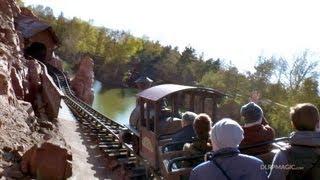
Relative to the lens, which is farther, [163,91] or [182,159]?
[163,91]

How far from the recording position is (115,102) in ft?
207

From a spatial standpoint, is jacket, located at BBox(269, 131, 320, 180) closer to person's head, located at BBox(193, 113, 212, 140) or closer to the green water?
person's head, located at BBox(193, 113, 212, 140)

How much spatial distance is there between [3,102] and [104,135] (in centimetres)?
540

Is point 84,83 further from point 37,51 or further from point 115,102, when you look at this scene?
point 115,102

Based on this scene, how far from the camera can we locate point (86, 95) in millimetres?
40906

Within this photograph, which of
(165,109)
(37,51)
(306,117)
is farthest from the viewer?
(37,51)

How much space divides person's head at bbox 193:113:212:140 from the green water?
3886cm

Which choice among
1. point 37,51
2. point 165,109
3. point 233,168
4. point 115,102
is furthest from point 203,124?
point 115,102

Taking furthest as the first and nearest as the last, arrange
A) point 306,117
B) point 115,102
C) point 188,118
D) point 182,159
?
point 115,102 < point 188,118 < point 182,159 < point 306,117

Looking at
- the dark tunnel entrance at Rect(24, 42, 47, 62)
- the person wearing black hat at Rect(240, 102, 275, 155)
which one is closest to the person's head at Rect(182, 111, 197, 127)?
the person wearing black hat at Rect(240, 102, 275, 155)

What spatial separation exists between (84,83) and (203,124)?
119 feet

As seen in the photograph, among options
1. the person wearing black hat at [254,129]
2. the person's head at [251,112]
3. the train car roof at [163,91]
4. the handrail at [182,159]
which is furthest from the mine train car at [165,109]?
the person's head at [251,112]

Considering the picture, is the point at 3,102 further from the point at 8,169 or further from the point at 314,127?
the point at 314,127

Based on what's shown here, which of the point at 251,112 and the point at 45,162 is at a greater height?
the point at 251,112
